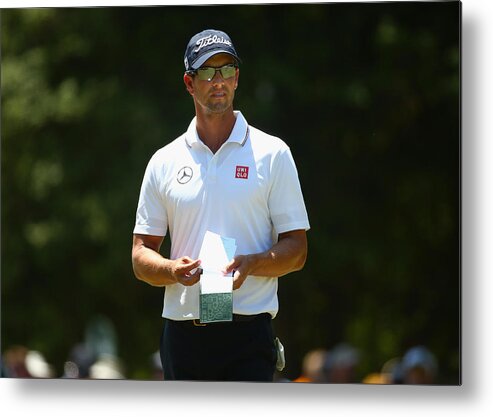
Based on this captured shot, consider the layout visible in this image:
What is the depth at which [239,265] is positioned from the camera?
Answer: 3797 mm

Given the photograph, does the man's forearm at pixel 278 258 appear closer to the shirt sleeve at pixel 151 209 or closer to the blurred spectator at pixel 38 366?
the shirt sleeve at pixel 151 209

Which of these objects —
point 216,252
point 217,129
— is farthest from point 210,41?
point 216,252

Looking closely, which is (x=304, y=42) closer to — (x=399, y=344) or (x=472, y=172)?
(x=472, y=172)

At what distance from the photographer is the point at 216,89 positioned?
157 inches

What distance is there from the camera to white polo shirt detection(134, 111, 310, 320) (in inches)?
154

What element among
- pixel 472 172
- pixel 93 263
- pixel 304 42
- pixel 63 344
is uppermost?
pixel 304 42

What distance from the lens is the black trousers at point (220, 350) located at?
3.89m

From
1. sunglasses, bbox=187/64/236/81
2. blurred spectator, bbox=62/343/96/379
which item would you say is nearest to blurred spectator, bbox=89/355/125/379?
blurred spectator, bbox=62/343/96/379

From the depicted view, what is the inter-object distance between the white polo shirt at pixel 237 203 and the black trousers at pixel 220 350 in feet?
0.17

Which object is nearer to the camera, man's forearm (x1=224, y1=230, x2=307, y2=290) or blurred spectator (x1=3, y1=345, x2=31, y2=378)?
man's forearm (x1=224, y1=230, x2=307, y2=290)

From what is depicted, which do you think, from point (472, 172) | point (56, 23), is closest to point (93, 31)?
point (56, 23)

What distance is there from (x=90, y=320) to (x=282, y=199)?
3.16 feet

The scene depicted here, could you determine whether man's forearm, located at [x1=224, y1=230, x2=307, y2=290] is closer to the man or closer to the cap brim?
the man

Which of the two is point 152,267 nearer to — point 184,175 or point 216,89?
point 184,175
